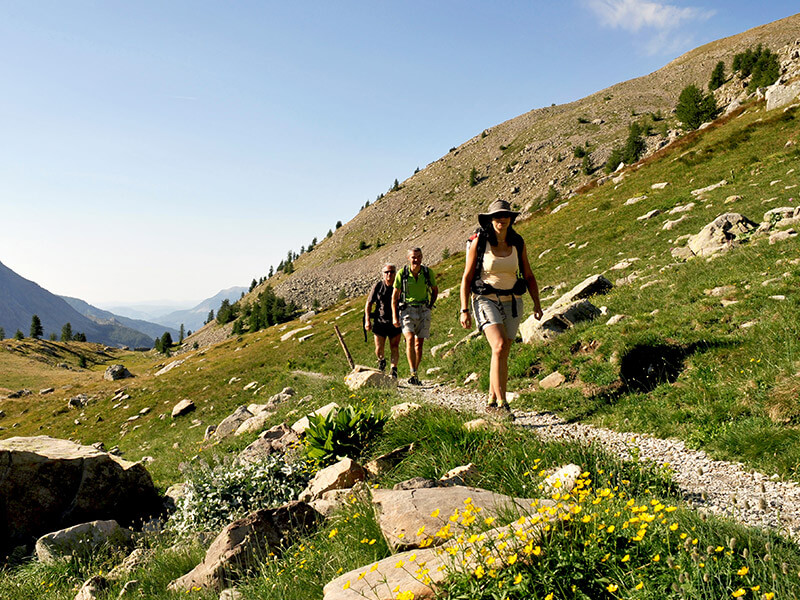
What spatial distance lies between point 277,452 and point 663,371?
8019 mm

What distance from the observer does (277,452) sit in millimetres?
9695

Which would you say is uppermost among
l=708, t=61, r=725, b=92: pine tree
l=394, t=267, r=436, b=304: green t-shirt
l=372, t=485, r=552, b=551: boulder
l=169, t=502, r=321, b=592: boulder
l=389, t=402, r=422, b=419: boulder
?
l=708, t=61, r=725, b=92: pine tree

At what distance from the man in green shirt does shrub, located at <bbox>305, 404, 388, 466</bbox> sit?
5.04 meters

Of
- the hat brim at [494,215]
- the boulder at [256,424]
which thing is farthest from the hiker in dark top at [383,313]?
the hat brim at [494,215]

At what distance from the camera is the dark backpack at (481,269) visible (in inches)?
341

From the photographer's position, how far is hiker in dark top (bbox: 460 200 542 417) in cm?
860

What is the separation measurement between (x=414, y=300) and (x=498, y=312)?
4.50 metres

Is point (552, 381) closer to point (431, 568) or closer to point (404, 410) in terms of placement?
point (404, 410)

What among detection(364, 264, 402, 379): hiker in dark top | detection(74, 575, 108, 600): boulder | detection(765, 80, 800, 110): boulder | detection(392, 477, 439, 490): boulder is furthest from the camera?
detection(765, 80, 800, 110): boulder

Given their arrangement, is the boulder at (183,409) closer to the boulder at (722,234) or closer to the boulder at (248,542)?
the boulder at (248,542)

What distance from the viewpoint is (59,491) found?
9.96 m

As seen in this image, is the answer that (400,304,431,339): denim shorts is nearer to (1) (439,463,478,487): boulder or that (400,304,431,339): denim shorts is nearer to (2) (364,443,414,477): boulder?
(2) (364,443,414,477): boulder

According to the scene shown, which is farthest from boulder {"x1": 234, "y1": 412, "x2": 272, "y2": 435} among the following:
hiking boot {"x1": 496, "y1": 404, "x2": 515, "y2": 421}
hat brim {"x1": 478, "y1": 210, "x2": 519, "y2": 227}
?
hat brim {"x1": 478, "y1": 210, "x2": 519, "y2": 227}

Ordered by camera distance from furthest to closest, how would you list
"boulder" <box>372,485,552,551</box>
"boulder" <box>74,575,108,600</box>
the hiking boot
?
the hiking boot
"boulder" <box>74,575,108,600</box>
"boulder" <box>372,485,552,551</box>
